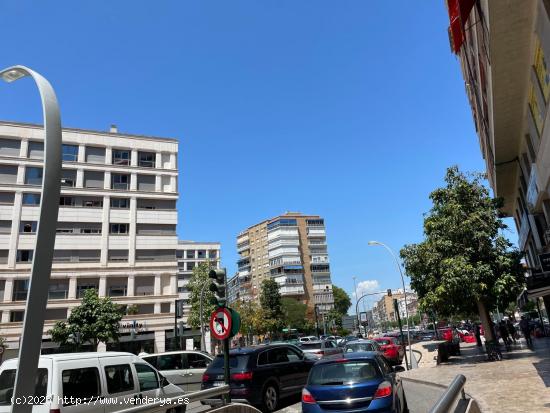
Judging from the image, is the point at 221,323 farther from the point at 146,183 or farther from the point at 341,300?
the point at 341,300

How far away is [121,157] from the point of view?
53.7 meters

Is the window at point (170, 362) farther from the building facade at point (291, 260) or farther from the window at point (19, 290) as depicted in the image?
the building facade at point (291, 260)

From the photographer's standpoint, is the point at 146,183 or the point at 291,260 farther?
the point at 291,260

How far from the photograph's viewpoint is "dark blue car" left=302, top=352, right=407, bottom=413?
25.0 feet

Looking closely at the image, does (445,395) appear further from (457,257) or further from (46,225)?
(457,257)

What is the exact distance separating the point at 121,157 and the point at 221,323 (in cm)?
4769

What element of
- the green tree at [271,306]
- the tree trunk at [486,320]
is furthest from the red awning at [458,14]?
the green tree at [271,306]

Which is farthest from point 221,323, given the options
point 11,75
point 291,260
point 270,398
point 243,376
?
point 291,260

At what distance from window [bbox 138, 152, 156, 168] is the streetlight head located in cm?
5044

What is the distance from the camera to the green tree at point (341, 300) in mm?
118312

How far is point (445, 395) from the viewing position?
12.6 feet

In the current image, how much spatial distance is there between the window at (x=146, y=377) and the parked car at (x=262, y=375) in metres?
2.97

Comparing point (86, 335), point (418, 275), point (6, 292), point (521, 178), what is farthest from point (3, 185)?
point (521, 178)

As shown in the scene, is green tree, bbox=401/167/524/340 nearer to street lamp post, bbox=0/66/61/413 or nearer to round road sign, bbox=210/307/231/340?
round road sign, bbox=210/307/231/340
